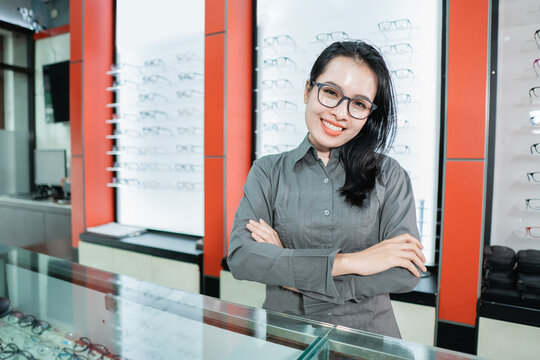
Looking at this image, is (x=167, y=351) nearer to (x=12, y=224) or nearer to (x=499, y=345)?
(x=499, y=345)

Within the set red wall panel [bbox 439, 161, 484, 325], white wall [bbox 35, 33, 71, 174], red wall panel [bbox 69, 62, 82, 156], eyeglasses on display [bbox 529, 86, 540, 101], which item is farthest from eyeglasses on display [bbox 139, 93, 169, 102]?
eyeglasses on display [bbox 529, 86, 540, 101]

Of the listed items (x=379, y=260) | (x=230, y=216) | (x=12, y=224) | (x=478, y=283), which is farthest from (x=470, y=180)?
(x=12, y=224)

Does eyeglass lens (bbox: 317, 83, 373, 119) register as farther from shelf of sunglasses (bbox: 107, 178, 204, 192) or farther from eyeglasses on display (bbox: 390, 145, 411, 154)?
shelf of sunglasses (bbox: 107, 178, 204, 192)

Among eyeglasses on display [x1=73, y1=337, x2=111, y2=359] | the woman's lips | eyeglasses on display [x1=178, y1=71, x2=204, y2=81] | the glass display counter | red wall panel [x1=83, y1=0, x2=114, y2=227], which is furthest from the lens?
red wall panel [x1=83, y1=0, x2=114, y2=227]

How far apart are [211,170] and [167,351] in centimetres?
204

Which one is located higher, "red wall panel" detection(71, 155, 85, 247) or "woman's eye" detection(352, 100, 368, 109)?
"woman's eye" detection(352, 100, 368, 109)

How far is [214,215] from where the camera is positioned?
2.89m

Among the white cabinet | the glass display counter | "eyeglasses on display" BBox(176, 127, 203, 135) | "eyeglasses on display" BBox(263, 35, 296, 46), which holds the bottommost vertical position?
the white cabinet

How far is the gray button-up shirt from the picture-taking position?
1.17 meters

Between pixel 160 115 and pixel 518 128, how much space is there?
3290 mm

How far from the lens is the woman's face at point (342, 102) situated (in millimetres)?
1213

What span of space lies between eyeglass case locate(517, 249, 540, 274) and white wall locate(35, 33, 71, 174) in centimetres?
577

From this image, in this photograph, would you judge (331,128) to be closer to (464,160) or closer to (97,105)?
(464,160)

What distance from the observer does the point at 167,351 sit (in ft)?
3.07
